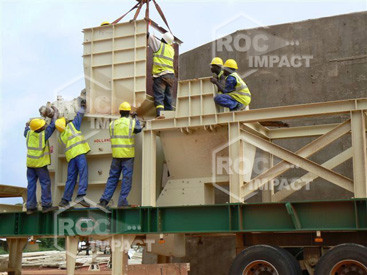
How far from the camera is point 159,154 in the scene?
1094 cm

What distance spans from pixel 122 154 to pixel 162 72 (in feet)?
6.68

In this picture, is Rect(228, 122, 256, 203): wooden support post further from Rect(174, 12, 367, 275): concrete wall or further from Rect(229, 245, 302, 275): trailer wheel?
Rect(174, 12, 367, 275): concrete wall

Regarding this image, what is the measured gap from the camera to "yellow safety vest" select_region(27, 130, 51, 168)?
10672mm

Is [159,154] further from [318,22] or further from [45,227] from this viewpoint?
[318,22]

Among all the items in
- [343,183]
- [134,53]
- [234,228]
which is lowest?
[234,228]

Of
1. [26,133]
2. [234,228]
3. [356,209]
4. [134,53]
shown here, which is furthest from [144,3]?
[356,209]

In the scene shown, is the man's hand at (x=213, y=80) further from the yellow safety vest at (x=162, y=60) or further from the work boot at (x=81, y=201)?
the work boot at (x=81, y=201)

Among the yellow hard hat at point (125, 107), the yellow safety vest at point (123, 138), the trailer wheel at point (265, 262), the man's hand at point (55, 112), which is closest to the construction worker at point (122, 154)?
the yellow safety vest at point (123, 138)

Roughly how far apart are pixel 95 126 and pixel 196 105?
2.35 meters

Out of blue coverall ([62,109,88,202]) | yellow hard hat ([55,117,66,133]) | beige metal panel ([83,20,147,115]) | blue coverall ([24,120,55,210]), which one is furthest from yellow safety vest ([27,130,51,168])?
beige metal panel ([83,20,147,115])

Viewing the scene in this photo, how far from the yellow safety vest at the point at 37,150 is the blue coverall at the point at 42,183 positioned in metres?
0.10

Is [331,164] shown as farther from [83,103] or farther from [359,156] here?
[83,103]

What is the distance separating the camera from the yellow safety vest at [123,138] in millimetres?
10109

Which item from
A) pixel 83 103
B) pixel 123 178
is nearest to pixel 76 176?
pixel 123 178
